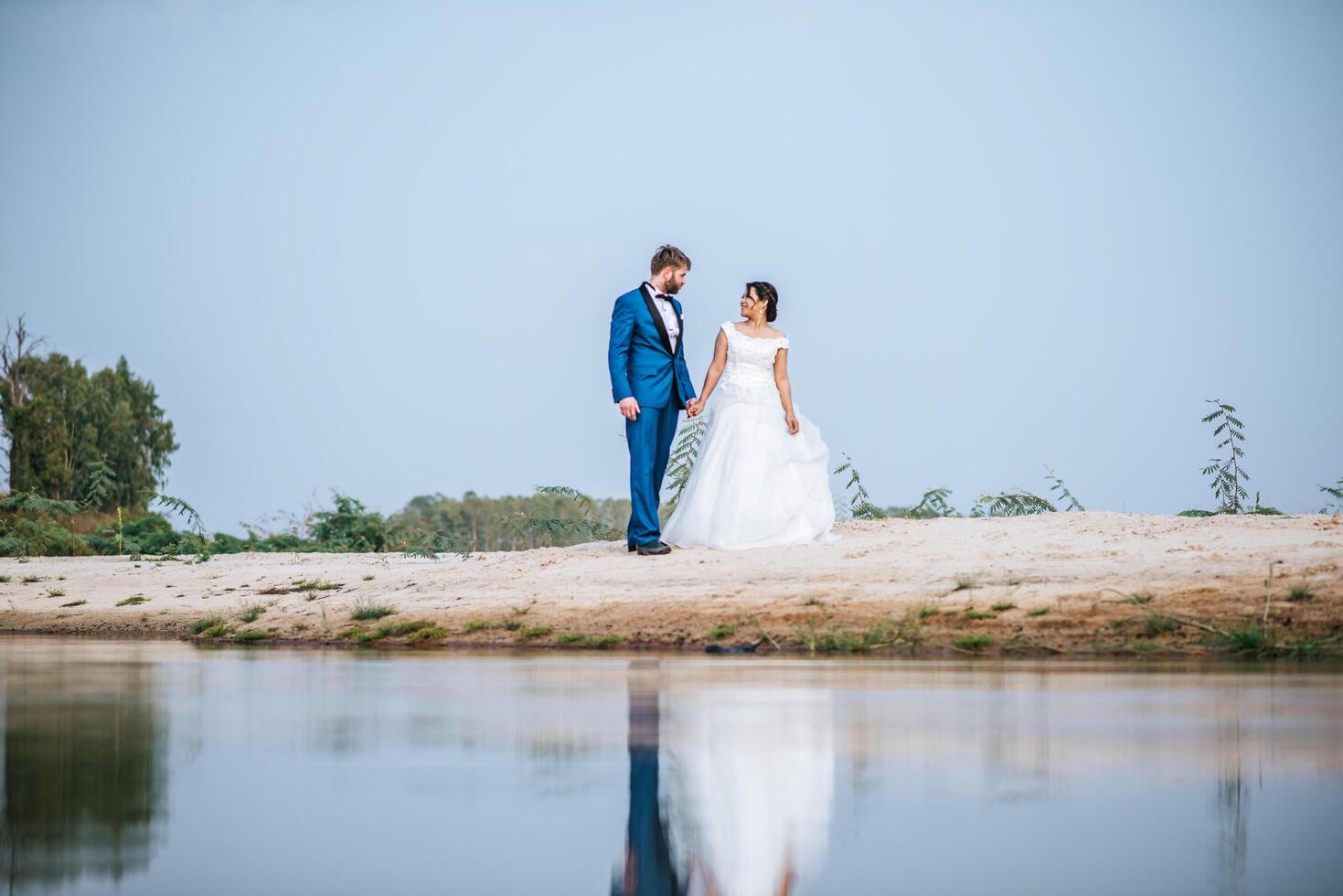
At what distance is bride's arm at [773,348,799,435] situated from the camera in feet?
43.8

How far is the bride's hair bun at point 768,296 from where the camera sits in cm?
1356

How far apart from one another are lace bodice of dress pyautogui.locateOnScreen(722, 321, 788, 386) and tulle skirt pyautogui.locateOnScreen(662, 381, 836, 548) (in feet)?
0.24

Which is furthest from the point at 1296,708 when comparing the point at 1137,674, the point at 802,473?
the point at 802,473

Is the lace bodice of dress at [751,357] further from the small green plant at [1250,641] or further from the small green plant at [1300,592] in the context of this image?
the small green plant at [1250,641]

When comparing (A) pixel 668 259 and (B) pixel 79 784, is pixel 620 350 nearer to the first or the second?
(A) pixel 668 259

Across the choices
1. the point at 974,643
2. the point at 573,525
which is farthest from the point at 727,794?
the point at 573,525

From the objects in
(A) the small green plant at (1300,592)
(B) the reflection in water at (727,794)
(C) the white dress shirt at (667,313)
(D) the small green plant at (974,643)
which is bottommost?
(B) the reflection in water at (727,794)

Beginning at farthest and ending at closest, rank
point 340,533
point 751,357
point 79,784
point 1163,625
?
1. point 340,533
2. point 751,357
3. point 1163,625
4. point 79,784

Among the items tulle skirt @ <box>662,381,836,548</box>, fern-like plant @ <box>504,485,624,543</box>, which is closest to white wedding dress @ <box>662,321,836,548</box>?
tulle skirt @ <box>662,381,836,548</box>

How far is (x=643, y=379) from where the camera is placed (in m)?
13.0

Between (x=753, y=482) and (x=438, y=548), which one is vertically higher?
(x=753, y=482)

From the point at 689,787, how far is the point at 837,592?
6.33 m

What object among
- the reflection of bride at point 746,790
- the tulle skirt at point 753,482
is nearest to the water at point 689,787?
the reflection of bride at point 746,790

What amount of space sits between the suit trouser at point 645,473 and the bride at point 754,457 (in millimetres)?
341
